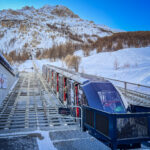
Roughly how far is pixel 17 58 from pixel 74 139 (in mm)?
78586

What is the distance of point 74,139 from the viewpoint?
6254 mm

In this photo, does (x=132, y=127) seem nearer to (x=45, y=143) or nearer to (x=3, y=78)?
(x=45, y=143)

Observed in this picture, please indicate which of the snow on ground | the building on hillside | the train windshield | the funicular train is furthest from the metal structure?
the building on hillside

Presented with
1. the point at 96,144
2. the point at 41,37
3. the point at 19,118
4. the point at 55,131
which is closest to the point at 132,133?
the point at 96,144

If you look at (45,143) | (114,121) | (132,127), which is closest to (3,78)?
(45,143)

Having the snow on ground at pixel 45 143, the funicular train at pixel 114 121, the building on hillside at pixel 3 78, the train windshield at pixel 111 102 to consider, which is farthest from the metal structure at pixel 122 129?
the building on hillside at pixel 3 78

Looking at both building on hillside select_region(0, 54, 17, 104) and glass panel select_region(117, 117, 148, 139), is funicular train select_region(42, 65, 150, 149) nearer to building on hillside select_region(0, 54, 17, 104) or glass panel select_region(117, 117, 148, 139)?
glass panel select_region(117, 117, 148, 139)

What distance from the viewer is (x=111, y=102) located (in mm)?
6535

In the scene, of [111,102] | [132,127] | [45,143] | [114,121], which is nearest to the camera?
[114,121]

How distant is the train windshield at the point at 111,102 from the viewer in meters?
6.36

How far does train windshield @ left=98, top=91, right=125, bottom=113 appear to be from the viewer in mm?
6363

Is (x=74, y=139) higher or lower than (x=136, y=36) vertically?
lower

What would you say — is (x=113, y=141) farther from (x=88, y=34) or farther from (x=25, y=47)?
(x=88, y=34)

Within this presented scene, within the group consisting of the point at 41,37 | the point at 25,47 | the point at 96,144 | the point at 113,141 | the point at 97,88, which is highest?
the point at 41,37
